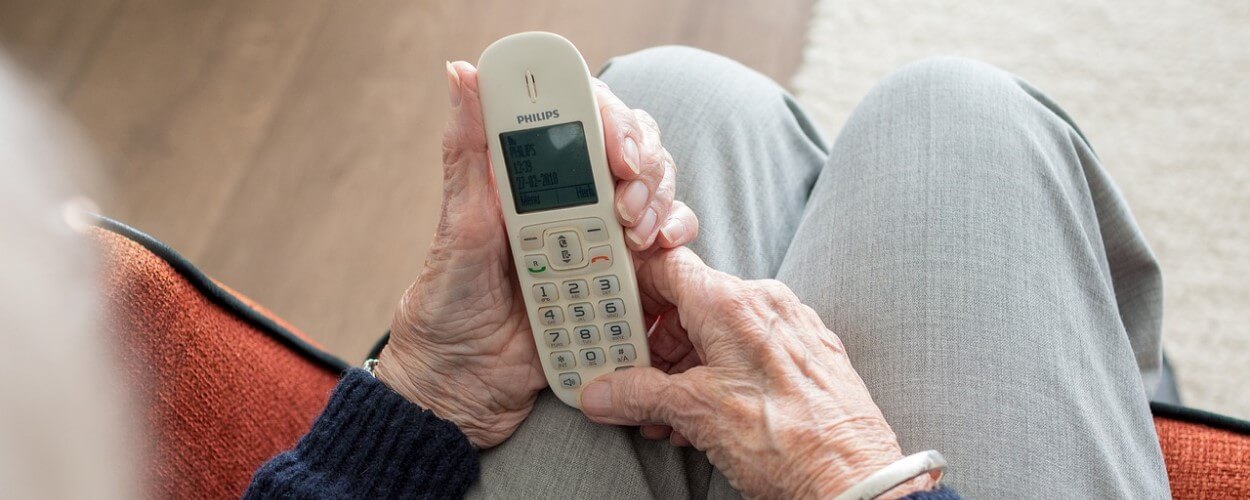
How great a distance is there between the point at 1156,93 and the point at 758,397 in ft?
3.37

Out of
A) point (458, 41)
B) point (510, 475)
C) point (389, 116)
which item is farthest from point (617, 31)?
point (510, 475)

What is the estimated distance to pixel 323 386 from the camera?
2.48 ft

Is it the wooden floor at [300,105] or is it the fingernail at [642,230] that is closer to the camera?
the fingernail at [642,230]

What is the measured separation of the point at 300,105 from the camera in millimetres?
1342

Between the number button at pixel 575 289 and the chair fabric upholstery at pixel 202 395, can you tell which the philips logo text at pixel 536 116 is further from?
the chair fabric upholstery at pixel 202 395

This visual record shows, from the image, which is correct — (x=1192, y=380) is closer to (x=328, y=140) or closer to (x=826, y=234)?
(x=826, y=234)

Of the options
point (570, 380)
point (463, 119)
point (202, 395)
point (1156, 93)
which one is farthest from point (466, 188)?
point (1156, 93)

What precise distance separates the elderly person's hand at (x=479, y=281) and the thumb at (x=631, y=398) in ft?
0.19

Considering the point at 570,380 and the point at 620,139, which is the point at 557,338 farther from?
the point at 620,139

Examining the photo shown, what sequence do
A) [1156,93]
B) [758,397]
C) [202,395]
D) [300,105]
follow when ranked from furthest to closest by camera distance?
1. [300,105]
2. [1156,93]
3. [202,395]
4. [758,397]

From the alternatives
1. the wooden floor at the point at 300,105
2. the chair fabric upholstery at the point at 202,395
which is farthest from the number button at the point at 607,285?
the wooden floor at the point at 300,105

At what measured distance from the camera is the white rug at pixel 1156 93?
3.62ft

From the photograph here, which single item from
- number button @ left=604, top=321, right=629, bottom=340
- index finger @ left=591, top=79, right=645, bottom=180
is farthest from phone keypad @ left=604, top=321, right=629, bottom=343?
index finger @ left=591, top=79, right=645, bottom=180

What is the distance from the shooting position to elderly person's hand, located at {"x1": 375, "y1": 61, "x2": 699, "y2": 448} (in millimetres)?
567
